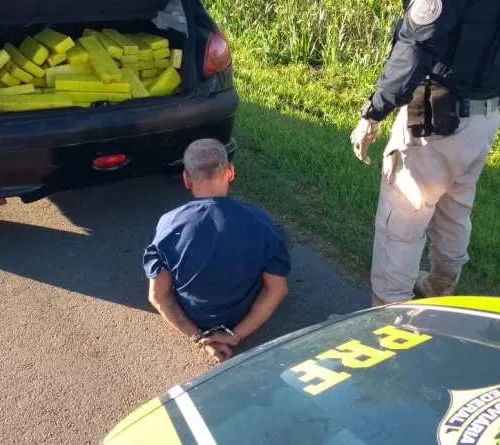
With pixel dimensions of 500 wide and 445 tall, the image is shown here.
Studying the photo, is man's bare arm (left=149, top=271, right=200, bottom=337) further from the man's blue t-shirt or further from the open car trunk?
the open car trunk

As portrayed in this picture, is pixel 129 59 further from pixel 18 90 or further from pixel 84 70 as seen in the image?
pixel 18 90

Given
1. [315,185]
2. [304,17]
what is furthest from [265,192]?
[304,17]

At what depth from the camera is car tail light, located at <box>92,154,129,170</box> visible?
407cm

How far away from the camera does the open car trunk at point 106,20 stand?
14.4ft

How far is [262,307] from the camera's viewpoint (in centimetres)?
350

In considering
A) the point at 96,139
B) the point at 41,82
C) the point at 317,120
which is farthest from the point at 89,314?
the point at 317,120

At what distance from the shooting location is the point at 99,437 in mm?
3092

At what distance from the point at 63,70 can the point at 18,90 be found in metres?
0.31

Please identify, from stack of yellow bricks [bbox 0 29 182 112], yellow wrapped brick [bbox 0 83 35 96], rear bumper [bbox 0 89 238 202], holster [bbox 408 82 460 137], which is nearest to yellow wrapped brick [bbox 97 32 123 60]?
stack of yellow bricks [bbox 0 29 182 112]

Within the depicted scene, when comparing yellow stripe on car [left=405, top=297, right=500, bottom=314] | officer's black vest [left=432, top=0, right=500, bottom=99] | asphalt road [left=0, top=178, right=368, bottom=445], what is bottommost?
asphalt road [left=0, top=178, right=368, bottom=445]

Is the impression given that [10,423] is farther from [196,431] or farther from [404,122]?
[404,122]

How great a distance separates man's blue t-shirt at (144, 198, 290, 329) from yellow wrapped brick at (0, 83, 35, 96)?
1.35m

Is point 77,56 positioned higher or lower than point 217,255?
higher

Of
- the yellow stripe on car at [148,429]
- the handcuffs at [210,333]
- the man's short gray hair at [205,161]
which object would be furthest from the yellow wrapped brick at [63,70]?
the yellow stripe on car at [148,429]
